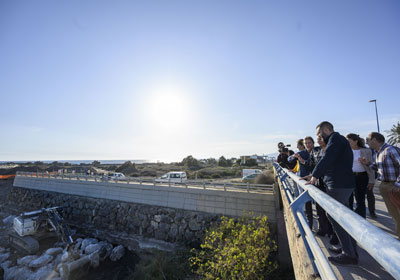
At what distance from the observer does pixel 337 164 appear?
10.3ft

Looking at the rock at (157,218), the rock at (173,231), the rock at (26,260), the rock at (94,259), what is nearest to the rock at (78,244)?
the rock at (94,259)

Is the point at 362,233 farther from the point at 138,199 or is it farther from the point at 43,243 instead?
the point at 43,243

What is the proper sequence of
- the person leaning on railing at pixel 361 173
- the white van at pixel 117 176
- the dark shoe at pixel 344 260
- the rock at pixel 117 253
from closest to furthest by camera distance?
the dark shoe at pixel 344 260
the person leaning on railing at pixel 361 173
the rock at pixel 117 253
the white van at pixel 117 176

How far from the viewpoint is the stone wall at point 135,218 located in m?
12.6

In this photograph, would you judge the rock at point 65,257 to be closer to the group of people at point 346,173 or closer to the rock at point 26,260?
the rock at point 26,260

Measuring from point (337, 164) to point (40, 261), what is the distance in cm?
1730

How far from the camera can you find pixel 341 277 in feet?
8.05

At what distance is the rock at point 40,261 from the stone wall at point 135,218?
3997 millimetres

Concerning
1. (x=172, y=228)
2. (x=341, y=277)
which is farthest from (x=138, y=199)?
(x=341, y=277)

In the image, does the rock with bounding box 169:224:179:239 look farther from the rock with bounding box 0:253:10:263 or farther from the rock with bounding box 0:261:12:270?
the rock with bounding box 0:253:10:263

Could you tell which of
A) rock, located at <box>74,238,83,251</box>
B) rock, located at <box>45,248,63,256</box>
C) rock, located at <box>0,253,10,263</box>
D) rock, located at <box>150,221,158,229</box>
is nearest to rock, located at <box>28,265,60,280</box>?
rock, located at <box>45,248,63,256</box>

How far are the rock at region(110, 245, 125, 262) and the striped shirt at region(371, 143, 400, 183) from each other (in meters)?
15.2

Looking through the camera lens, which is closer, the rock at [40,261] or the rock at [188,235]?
the rock at [40,261]

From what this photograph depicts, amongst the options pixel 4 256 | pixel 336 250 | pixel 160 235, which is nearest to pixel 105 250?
pixel 160 235
